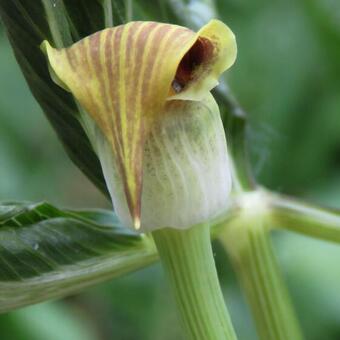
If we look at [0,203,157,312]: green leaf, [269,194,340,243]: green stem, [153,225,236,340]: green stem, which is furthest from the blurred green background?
[153,225,236,340]: green stem

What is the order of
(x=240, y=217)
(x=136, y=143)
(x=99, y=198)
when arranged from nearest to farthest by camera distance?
1. (x=136, y=143)
2. (x=240, y=217)
3. (x=99, y=198)

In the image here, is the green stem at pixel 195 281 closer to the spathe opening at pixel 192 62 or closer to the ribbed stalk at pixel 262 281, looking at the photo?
the spathe opening at pixel 192 62

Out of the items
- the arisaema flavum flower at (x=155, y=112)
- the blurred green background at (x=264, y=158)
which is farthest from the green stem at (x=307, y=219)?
the blurred green background at (x=264, y=158)

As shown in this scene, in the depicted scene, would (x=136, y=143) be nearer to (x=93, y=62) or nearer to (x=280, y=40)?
(x=93, y=62)

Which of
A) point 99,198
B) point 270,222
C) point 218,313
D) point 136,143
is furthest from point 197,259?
point 99,198

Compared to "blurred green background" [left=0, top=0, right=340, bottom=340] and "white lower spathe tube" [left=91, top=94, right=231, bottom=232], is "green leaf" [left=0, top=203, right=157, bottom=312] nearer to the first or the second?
"white lower spathe tube" [left=91, top=94, right=231, bottom=232]

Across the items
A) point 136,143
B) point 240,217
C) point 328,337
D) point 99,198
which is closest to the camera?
point 136,143
